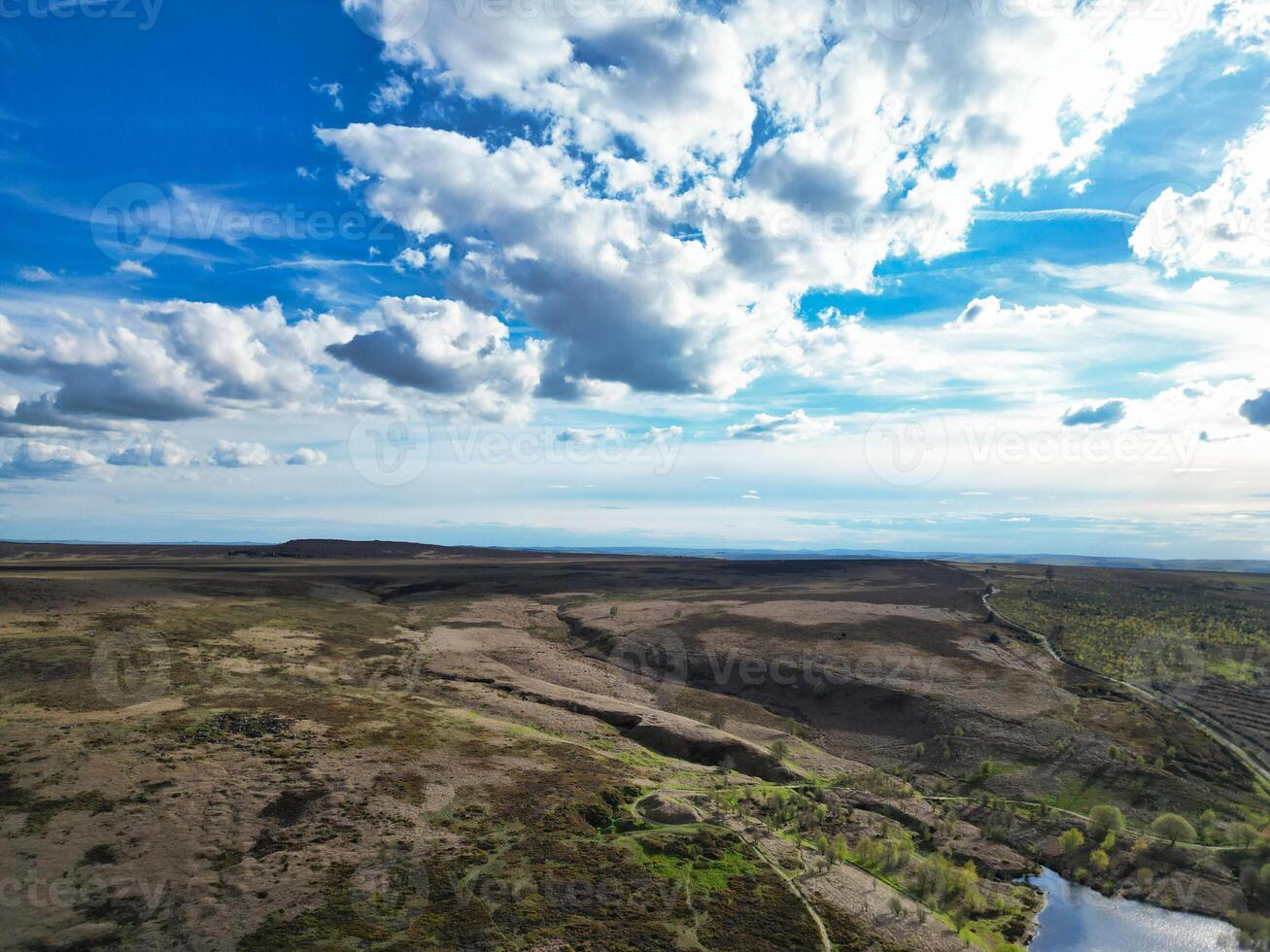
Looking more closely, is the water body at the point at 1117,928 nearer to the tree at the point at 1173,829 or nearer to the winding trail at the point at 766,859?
the tree at the point at 1173,829

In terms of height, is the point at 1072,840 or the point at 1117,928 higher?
the point at 1072,840

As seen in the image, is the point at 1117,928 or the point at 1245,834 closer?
the point at 1117,928

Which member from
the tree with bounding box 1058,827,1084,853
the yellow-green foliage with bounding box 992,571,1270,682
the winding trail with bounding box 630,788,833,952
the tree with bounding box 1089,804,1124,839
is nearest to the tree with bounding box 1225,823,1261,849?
the tree with bounding box 1089,804,1124,839

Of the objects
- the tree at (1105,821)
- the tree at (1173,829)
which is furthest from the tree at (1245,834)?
the tree at (1105,821)

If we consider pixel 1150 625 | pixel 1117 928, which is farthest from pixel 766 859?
pixel 1150 625

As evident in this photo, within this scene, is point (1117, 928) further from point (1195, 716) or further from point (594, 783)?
point (1195, 716)

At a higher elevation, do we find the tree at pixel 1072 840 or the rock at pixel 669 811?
the rock at pixel 669 811

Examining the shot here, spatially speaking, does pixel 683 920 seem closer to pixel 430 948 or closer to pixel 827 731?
pixel 430 948
